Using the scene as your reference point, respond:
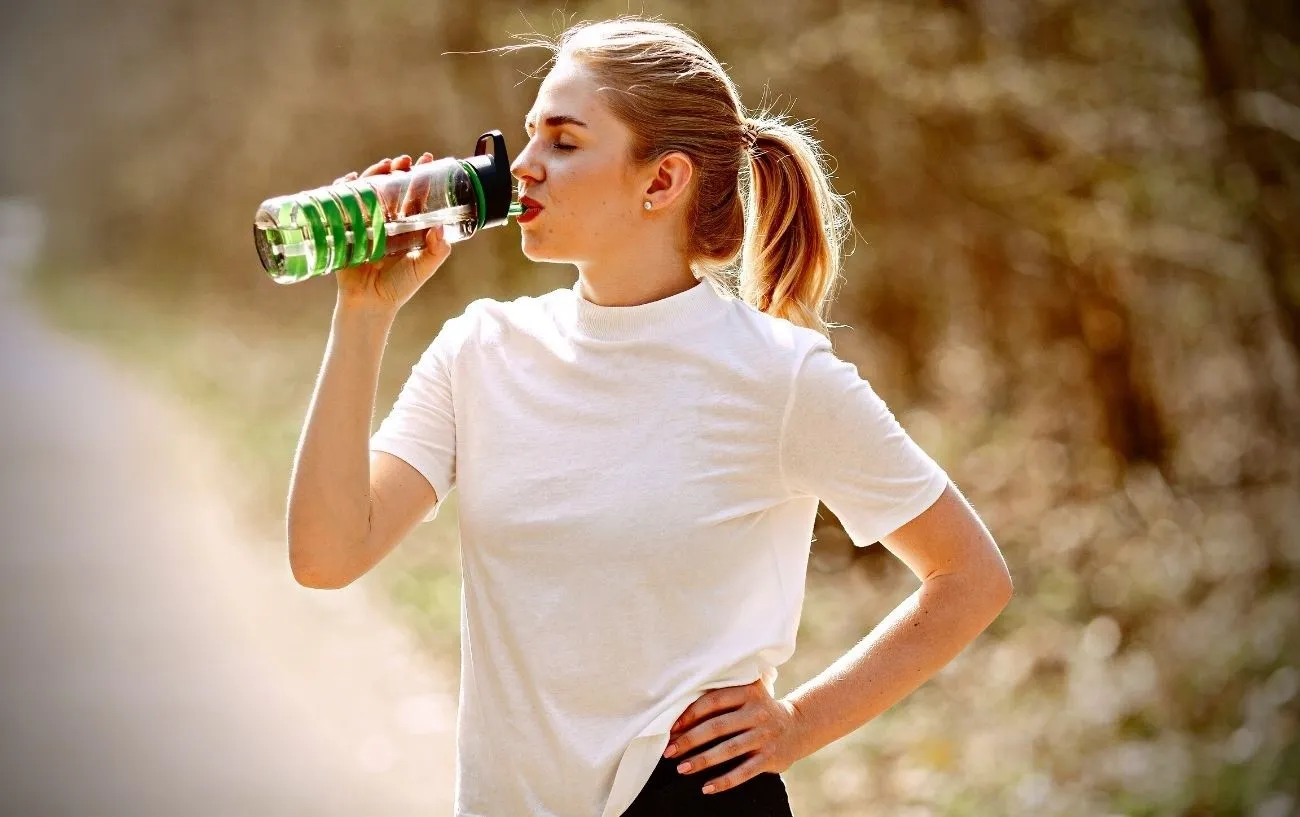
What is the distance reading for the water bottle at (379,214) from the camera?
175cm

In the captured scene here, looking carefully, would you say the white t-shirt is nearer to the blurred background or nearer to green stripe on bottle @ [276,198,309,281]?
green stripe on bottle @ [276,198,309,281]

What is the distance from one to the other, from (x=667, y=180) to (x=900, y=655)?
70 centimetres

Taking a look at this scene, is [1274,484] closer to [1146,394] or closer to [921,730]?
[1146,394]

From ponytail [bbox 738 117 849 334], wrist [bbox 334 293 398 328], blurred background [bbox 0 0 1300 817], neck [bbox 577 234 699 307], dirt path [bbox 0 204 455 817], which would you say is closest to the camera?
wrist [bbox 334 293 398 328]

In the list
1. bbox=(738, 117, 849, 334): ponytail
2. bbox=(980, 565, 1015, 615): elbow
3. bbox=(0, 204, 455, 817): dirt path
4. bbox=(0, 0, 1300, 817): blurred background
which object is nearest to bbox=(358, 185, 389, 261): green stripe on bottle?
bbox=(738, 117, 849, 334): ponytail

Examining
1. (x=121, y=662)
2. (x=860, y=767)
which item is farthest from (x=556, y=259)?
(x=121, y=662)

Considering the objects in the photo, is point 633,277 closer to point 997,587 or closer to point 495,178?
point 495,178

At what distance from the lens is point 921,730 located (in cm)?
438

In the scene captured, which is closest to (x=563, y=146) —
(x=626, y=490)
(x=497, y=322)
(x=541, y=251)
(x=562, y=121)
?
(x=562, y=121)

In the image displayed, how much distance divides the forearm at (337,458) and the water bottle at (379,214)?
84 mm

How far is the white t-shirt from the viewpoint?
5.82ft

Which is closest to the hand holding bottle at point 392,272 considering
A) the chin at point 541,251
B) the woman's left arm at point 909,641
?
the chin at point 541,251

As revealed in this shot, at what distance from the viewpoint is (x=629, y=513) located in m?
1.78

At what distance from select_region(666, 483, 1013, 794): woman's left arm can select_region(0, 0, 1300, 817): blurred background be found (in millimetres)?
2178
